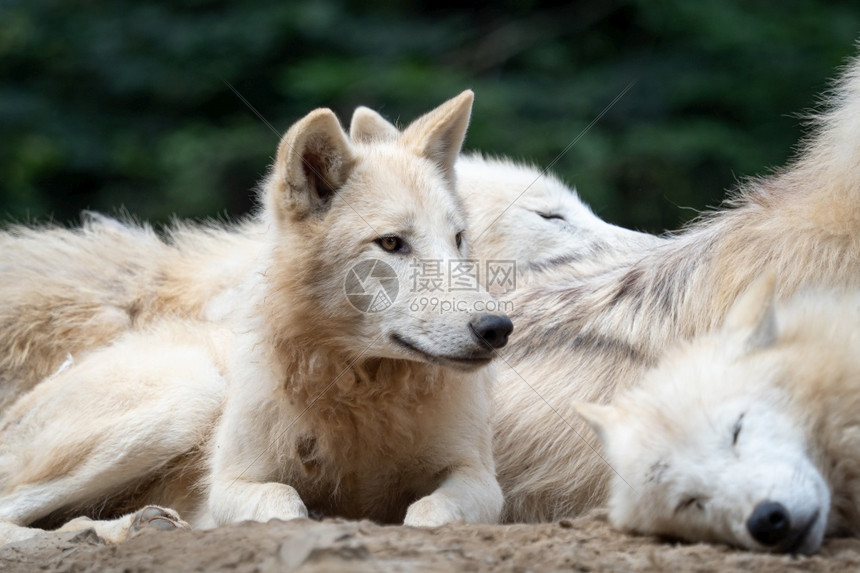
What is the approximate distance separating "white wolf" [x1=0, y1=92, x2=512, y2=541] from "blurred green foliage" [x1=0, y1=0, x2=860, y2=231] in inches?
240

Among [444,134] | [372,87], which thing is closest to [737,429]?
[444,134]

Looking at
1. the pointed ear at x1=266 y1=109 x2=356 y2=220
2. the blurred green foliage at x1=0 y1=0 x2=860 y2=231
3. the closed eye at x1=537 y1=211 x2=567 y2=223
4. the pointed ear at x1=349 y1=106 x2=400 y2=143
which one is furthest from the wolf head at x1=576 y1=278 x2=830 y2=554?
the blurred green foliage at x1=0 y1=0 x2=860 y2=231

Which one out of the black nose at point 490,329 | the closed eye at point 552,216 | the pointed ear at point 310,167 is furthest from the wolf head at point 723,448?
the closed eye at point 552,216

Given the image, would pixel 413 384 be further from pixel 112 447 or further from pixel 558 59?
pixel 558 59

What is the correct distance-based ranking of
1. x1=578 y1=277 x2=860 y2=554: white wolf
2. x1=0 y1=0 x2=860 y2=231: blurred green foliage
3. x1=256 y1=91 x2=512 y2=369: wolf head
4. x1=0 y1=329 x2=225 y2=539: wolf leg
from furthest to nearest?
x1=0 y1=0 x2=860 y2=231: blurred green foliage
x1=0 y1=329 x2=225 y2=539: wolf leg
x1=256 y1=91 x2=512 y2=369: wolf head
x1=578 y1=277 x2=860 y2=554: white wolf

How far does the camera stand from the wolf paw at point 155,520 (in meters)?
3.83

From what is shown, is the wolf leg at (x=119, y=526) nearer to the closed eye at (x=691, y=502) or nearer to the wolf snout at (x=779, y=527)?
the closed eye at (x=691, y=502)

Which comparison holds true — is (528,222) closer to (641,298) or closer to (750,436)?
(641,298)

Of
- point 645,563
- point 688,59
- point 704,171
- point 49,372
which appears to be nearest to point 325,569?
point 645,563

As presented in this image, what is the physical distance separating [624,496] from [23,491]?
8.09 feet

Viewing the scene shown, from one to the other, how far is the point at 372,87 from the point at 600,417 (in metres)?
7.45

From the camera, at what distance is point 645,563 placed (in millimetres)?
2998

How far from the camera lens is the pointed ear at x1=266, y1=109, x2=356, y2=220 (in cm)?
388

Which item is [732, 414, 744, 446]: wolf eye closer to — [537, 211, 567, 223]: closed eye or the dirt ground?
the dirt ground
